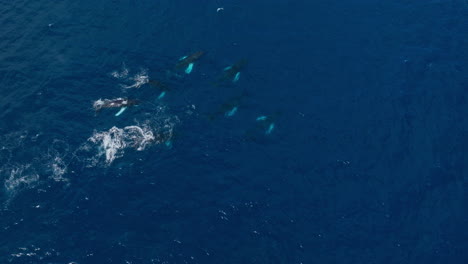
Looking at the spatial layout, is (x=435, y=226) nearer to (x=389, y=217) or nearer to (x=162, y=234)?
(x=389, y=217)

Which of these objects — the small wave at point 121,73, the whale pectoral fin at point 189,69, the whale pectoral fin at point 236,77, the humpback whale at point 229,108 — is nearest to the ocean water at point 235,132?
the small wave at point 121,73

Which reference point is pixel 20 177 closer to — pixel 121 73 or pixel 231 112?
pixel 121 73

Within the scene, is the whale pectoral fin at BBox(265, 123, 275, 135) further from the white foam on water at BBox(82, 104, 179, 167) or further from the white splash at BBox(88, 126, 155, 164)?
the white splash at BBox(88, 126, 155, 164)

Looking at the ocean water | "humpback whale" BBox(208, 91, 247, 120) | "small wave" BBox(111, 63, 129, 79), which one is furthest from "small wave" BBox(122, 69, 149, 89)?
"humpback whale" BBox(208, 91, 247, 120)

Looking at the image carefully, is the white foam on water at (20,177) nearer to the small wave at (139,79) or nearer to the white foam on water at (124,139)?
the white foam on water at (124,139)

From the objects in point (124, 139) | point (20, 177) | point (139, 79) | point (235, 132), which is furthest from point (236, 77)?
point (20, 177)
